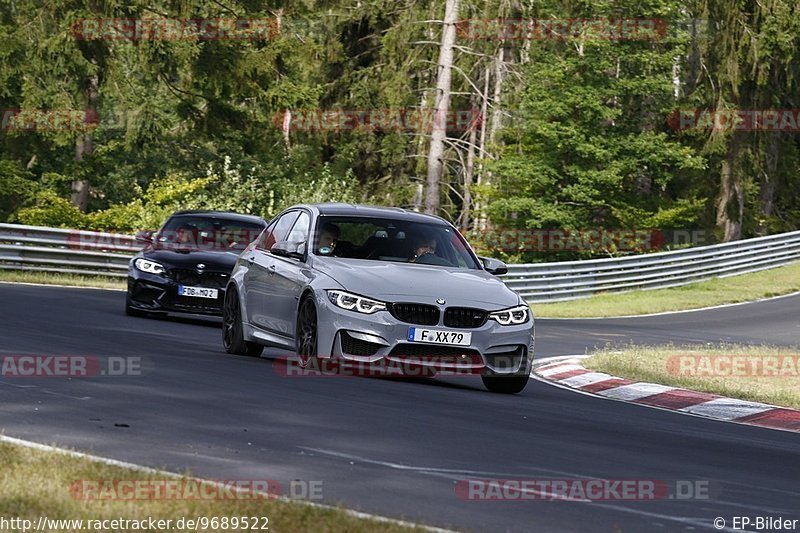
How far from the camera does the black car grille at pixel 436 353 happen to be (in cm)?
1302

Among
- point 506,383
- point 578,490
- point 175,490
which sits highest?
point 175,490

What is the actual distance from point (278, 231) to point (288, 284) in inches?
59.2

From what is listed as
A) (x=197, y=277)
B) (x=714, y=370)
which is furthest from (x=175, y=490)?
(x=197, y=277)

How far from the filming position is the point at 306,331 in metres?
13.6

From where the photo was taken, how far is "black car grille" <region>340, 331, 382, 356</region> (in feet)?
42.8

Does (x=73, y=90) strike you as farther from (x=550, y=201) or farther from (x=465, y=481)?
(x=465, y=481)

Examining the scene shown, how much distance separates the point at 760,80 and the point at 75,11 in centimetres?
2378

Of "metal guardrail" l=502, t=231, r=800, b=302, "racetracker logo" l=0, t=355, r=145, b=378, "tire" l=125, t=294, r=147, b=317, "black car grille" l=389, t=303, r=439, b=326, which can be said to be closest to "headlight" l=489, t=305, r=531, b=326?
"black car grille" l=389, t=303, r=439, b=326

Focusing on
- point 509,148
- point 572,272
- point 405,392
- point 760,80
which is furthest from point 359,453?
point 760,80

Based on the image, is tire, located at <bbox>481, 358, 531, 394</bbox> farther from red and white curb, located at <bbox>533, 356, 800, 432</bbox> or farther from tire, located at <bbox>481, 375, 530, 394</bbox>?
red and white curb, located at <bbox>533, 356, 800, 432</bbox>

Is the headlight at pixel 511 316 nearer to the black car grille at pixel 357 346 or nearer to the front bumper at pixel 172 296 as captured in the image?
the black car grille at pixel 357 346

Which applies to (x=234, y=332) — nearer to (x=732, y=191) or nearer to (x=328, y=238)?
(x=328, y=238)

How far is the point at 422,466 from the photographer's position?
850cm

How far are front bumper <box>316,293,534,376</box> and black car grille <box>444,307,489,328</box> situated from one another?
5 centimetres
